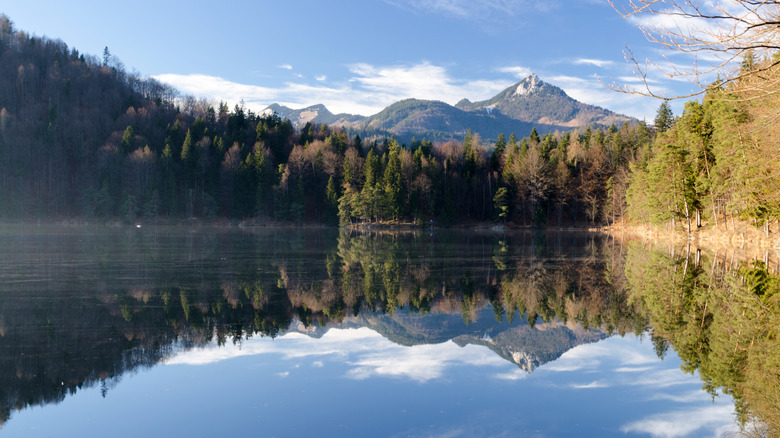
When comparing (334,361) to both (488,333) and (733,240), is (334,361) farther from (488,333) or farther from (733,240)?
(733,240)

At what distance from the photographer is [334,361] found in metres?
10.0

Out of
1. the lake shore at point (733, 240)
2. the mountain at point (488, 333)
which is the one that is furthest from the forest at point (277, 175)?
the mountain at point (488, 333)

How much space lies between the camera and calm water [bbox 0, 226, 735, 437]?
23.3ft

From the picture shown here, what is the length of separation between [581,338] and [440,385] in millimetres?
4870

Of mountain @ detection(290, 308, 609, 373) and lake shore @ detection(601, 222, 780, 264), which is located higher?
lake shore @ detection(601, 222, 780, 264)

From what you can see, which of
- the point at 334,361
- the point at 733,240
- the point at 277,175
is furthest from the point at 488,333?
the point at 277,175

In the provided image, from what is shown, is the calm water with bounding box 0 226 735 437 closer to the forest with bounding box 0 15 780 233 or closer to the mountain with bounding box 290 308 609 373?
the mountain with bounding box 290 308 609 373

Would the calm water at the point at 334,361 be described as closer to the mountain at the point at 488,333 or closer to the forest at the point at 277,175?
the mountain at the point at 488,333

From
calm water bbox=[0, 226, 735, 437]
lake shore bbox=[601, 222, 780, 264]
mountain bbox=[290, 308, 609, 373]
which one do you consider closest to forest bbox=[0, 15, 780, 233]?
lake shore bbox=[601, 222, 780, 264]

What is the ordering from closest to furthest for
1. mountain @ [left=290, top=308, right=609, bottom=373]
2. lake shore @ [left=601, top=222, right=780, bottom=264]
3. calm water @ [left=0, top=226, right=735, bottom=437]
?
calm water @ [left=0, top=226, right=735, bottom=437] < mountain @ [left=290, top=308, right=609, bottom=373] < lake shore @ [left=601, top=222, right=780, bottom=264]

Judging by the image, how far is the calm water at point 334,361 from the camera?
711 cm

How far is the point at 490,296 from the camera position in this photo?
16.8 metres

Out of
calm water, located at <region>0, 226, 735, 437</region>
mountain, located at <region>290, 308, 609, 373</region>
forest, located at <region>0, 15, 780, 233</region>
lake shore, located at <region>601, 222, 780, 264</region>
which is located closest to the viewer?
calm water, located at <region>0, 226, 735, 437</region>

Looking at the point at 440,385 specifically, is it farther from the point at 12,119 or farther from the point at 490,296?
the point at 12,119
